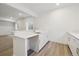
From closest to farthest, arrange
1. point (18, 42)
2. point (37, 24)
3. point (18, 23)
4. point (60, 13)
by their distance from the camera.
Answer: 1. point (18, 42)
2. point (18, 23)
3. point (60, 13)
4. point (37, 24)

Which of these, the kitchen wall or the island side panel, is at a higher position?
the kitchen wall

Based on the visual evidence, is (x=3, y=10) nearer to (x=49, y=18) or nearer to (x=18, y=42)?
(x=18, y=42)

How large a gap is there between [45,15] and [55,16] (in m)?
0.28

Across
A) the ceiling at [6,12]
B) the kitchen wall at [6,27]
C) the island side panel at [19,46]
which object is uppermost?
the ceiling at [6,12]

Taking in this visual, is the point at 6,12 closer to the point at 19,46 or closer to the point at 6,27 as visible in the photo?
the point at 6,27

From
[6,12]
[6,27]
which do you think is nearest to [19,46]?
[6,27]

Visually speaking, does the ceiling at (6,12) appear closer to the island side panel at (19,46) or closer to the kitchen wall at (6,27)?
the kitchen wall at (6,27)

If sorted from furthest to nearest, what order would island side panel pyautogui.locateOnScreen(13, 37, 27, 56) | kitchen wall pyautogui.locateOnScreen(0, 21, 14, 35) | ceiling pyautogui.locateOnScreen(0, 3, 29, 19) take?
ceiling pyautogui.locateOnScreen(0, 3, 29, 19), kitchen wall pyautogui.locateOnScreen(0, 21, 14, 35), island side panel pyautogui.locateOnScreen(13, 37, 27, 56)

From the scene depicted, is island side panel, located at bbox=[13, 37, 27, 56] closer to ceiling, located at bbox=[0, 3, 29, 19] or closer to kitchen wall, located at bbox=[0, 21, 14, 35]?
kitchen wall, located at bbox=[0, 21, 14, 35]

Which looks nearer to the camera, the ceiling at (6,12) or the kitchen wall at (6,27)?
the kitchen wall at (6,27)

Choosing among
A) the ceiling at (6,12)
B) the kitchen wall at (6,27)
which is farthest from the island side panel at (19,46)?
the ceiling at (6,12)

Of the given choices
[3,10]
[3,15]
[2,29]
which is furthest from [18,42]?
[3,10]

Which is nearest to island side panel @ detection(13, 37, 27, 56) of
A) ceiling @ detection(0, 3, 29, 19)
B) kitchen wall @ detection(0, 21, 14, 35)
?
kitchen wall @ detection(0, 21, 14, 35)

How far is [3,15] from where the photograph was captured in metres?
2.04
